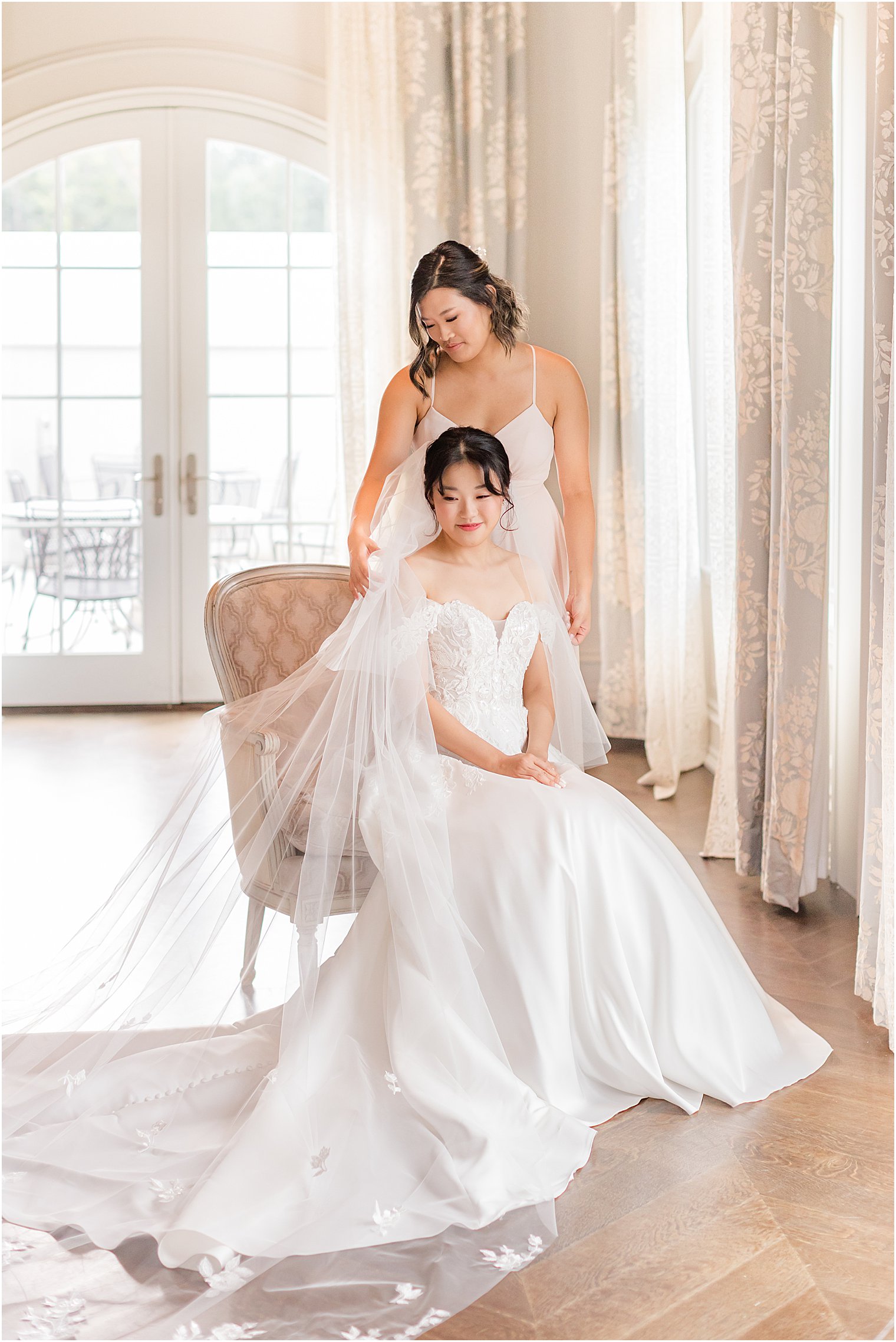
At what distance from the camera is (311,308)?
18.8 feet

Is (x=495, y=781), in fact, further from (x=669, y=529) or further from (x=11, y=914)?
(x=669, y=529)

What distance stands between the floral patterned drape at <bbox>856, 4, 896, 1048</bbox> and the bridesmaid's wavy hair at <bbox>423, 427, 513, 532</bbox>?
0.78 metres

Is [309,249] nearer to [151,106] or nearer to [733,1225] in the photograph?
[151,106]

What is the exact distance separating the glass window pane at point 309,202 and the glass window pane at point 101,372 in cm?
108

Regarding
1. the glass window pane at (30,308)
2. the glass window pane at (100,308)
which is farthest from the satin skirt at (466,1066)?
the glass window pane at (30,308)

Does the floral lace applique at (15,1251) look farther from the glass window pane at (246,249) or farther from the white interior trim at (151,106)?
the white interior trim at (151,106)

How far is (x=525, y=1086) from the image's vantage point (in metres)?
1.82

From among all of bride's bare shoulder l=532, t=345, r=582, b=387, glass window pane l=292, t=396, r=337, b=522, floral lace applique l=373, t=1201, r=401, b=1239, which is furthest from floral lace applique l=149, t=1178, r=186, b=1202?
glass window pane l=292, t=396, r=337, b=522

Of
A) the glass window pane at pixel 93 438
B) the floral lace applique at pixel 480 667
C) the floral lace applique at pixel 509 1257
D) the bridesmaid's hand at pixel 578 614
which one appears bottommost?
the floral lace applique at pixel 509 1257

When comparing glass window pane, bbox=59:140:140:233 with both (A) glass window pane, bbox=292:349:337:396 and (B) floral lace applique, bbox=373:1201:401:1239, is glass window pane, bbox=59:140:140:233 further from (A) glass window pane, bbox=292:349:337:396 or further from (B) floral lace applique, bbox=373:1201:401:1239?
(B) floral lace applique, bbox=373:1201:401:1239

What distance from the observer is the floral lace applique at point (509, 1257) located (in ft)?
5.01

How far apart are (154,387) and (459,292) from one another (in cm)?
377

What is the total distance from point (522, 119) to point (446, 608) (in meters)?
3.91

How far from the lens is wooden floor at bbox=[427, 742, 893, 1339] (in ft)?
4.75
